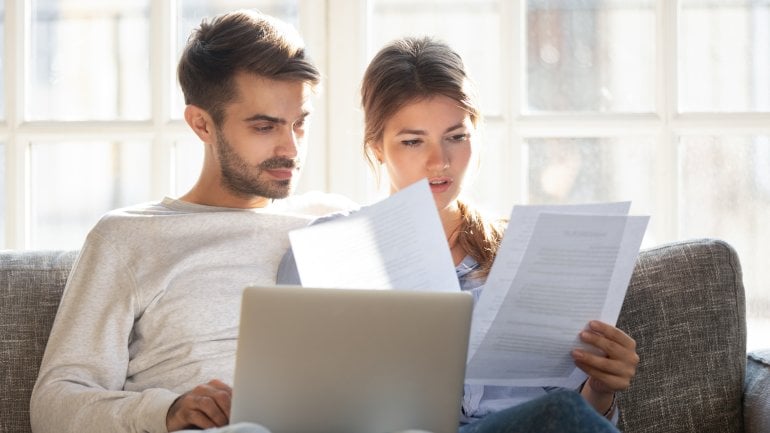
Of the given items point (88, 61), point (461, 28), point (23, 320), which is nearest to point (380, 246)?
point (23, 320)

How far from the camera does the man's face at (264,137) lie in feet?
6.59

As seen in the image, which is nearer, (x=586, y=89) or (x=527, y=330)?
(x=527, y=330)

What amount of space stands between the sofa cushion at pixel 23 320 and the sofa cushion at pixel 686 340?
1123mm

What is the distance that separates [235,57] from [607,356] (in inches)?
36.1

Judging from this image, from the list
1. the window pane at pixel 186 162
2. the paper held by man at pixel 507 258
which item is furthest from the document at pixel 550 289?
the window pane at pixel 186 162

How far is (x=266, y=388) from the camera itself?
1.35m

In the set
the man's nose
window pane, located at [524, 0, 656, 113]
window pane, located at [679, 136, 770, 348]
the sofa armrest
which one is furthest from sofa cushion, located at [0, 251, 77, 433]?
window pane, located at [679, 136, 770, 348]

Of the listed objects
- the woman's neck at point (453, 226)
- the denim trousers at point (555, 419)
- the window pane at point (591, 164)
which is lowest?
the denim trousers at point (555, 419)

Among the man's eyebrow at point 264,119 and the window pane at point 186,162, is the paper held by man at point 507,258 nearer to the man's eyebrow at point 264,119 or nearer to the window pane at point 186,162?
the man's eyebrow at point 264,119

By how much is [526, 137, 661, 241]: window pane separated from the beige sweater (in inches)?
31.6

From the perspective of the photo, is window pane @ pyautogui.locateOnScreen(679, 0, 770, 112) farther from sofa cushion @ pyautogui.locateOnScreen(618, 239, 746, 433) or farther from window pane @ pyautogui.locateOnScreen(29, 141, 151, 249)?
window pane @ pyautogui.locateOnScreen(29, 141, 151, 249)

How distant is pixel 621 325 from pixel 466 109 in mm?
516

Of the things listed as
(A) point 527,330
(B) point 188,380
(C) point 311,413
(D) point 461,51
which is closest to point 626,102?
(D) point 461,51

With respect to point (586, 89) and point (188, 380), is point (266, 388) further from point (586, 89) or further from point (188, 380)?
point (586, 89)
